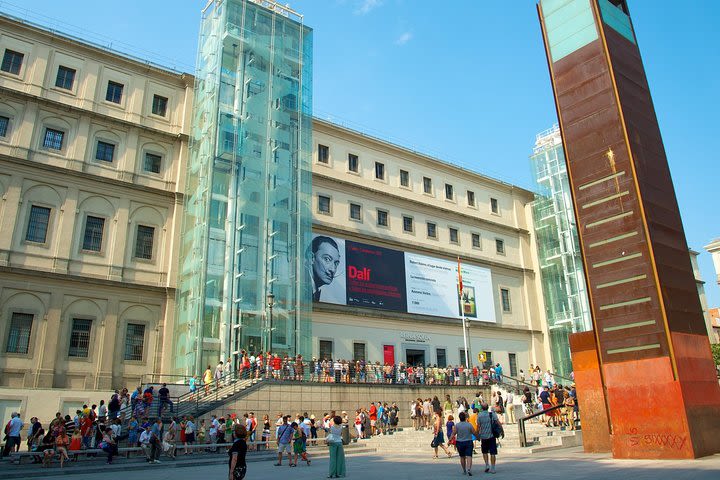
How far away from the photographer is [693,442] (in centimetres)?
1361

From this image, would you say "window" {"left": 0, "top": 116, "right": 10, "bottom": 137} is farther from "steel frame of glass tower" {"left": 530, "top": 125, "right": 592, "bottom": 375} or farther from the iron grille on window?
"steel frame of glass tower" {"left": 530, "top": 125, "right": 592, "bottom": 375}

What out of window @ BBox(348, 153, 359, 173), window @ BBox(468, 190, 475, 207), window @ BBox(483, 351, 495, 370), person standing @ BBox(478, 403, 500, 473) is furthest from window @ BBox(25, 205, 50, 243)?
window @ BBox(468, 190, 475, 207)

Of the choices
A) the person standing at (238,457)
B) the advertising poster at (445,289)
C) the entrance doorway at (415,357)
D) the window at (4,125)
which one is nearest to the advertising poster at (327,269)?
the advertising poster at (445,289)

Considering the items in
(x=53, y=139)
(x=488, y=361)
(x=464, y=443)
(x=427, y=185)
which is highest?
(x=427, y=185)

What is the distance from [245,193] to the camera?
31375mm

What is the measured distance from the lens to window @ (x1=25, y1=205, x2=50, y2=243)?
27.4 metres

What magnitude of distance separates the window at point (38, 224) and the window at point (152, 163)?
19.0 ft

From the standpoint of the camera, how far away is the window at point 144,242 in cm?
3036

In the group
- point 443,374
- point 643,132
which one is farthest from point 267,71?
point 643,132

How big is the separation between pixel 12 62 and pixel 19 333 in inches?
544

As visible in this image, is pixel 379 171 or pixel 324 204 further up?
pixel 379 171

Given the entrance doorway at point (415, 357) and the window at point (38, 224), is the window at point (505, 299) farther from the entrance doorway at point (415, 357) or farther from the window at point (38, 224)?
the window at point (38, 224)

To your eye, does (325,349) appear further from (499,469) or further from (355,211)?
(499,469)

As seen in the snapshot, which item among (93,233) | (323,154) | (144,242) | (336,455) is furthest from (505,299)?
(336,455)
